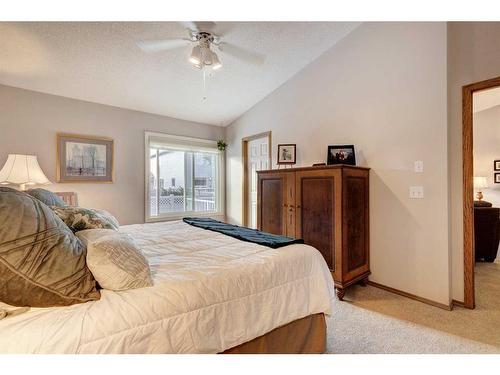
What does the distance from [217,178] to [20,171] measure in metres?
2.94

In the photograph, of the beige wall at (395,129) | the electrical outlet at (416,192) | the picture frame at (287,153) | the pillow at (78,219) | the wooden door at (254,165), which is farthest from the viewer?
the wooden door at (254,165)

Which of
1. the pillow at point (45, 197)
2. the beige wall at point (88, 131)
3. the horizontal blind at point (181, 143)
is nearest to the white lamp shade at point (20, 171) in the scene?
the beige wall at point (88, 131)

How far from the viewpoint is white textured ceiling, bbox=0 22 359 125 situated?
7.83 ft

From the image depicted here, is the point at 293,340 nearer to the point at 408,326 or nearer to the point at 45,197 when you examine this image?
the point at 408,326

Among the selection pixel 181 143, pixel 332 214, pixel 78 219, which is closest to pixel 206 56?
pixel 78 219

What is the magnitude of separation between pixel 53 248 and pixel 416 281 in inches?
117

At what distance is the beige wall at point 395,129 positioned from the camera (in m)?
2.40

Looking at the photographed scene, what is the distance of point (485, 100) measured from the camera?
4305 mm

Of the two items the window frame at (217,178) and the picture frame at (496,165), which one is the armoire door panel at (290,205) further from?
the picture frame at (496,165)

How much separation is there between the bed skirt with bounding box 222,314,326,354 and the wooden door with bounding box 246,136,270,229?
2.97m

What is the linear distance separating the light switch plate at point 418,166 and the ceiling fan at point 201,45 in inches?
73.2

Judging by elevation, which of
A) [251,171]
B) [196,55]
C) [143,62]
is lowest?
[251,171]

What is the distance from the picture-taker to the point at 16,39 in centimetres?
230

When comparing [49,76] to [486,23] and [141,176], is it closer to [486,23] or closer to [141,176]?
[141,176]
